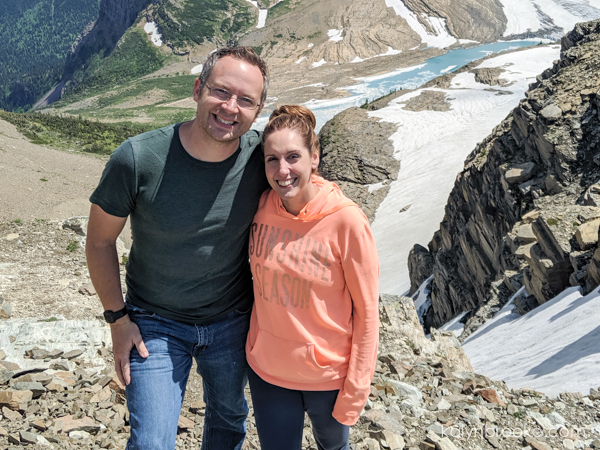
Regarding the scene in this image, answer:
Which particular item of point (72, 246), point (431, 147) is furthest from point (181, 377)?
point (431, 147)

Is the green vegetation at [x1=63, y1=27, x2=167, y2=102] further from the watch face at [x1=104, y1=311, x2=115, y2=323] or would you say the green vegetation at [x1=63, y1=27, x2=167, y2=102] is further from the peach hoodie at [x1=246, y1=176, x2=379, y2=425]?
the peach hoodie at [x1=246, y1=176, x2=379, y2=425]

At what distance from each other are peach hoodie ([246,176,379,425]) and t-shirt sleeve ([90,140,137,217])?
0.93 meters

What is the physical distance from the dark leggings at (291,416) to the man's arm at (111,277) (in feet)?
3.03

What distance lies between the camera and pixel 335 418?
3.32 metres

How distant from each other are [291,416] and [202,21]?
166 metres

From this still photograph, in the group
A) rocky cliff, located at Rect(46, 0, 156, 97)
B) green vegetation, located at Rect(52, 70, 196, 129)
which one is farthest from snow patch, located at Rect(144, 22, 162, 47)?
green vegetation, located at Rect(52, 70, 196, 129)

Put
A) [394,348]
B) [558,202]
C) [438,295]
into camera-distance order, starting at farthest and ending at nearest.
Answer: [438,295], [558,202], [394,348]

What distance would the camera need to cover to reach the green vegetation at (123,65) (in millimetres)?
132750

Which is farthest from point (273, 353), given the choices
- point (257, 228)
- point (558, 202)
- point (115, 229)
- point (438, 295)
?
point (438, 295)

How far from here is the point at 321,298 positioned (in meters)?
3.29

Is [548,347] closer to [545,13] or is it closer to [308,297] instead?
[308,297]

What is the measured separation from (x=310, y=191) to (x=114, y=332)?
166 centimetres

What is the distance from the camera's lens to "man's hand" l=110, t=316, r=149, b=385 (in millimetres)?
3279

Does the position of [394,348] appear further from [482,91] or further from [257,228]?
[482,91]
